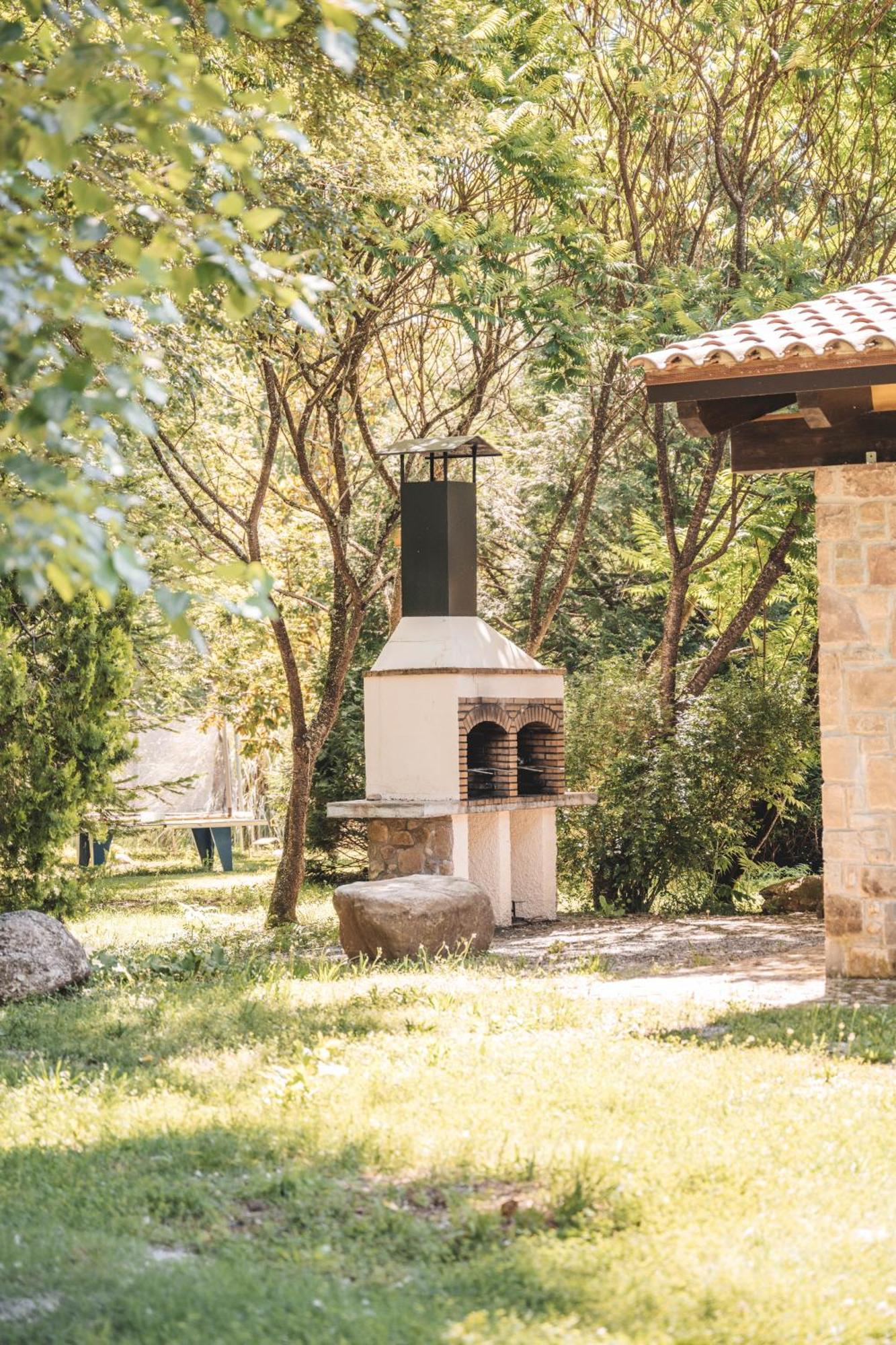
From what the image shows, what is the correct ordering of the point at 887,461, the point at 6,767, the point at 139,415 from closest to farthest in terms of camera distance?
the point at 139,415
the point at 887,461
the point at 6,767

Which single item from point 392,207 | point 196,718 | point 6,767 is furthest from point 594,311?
point 196,718

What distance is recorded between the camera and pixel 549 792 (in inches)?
462

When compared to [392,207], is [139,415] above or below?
below

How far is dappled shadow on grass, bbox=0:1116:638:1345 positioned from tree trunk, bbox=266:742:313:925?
26.2ft

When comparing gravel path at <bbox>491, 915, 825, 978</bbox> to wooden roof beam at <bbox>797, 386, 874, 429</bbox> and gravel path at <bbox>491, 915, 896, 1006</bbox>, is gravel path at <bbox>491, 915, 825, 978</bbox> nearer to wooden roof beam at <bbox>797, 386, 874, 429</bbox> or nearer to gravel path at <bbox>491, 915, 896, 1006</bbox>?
gravel path at <bbox>491, 915, 896, 1006</bbox>

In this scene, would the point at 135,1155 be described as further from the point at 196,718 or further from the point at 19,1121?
the point at 196,718

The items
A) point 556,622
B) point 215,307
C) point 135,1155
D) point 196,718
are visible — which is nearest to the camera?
point 135,1155

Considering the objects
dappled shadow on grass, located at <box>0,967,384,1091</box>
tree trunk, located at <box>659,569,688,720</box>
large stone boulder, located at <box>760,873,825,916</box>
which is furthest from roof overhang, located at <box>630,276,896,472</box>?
large stone boulder, located at <box>760,873,825,916</box>

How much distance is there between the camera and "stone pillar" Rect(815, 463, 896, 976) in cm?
702

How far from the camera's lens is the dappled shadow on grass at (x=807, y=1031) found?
5.30m

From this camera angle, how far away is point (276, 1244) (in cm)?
338

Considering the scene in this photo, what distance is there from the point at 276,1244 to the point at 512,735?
Answer: 787 cm

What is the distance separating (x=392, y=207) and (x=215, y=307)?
195 centimetres

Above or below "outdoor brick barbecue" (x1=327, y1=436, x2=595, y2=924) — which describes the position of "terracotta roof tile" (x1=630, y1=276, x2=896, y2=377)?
above
